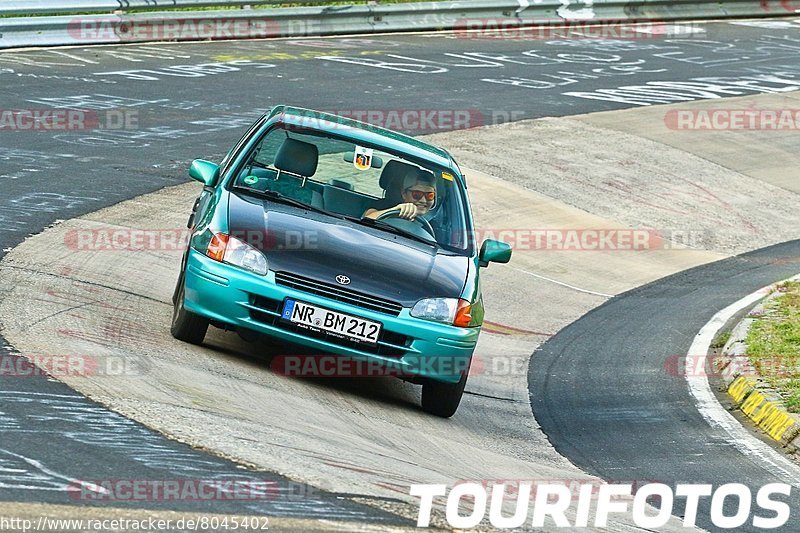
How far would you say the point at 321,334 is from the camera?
25.6ft

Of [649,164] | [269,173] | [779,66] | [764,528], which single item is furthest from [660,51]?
[764,528]

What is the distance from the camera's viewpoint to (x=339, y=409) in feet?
25.5

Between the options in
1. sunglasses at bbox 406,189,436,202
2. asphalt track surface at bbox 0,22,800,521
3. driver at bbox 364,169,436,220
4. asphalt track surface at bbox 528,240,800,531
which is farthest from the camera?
sunglasses at bbox 406,189,436,202

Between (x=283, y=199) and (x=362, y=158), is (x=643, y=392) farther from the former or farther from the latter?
(x=283, y=199)

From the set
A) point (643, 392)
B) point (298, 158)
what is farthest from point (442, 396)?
point (643, 392)

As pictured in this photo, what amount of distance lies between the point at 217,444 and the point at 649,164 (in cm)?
1347

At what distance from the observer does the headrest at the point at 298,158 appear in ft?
29.3

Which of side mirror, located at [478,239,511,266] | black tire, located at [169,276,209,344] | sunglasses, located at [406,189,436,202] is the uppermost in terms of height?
sunglasses, located at [406,189,436,202]

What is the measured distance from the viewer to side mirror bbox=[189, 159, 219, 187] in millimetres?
8984

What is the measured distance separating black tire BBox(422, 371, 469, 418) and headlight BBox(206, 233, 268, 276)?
4.29 feet

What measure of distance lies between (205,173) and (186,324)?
1263 mm

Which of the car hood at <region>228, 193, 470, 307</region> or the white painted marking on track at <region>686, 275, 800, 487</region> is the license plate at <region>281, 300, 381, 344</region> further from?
the white painted marking on track at <region>686, 275, 800, 487</region>

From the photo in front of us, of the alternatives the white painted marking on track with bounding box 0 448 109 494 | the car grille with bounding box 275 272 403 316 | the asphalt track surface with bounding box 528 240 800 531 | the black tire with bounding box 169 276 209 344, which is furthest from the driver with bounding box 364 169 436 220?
the white painted marking on track with bounding box 0 448 109 494

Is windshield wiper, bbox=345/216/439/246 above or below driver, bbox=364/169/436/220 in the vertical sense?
below
